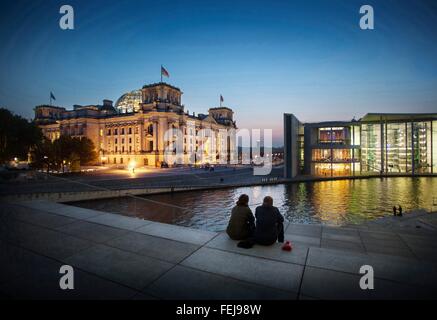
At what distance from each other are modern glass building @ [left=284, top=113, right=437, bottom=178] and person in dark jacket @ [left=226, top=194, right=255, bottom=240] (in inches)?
2095

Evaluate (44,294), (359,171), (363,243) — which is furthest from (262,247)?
(359,171)

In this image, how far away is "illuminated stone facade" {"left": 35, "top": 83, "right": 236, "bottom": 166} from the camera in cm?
9169

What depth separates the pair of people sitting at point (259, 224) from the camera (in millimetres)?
6082

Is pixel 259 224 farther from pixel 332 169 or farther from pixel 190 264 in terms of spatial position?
pixel 332 169

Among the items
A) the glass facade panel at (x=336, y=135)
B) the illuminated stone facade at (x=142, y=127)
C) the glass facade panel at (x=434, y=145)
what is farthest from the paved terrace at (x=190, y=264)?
the illuminated stone facade at (x=142, y=127)

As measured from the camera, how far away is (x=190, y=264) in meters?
5.14

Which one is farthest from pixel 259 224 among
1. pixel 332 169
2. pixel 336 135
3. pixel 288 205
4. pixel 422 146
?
pixel 422 146

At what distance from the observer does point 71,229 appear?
7.43 meters

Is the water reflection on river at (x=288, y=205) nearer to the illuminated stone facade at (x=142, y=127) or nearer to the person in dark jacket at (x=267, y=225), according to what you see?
the person in dark jacket at (x=267, y=225)

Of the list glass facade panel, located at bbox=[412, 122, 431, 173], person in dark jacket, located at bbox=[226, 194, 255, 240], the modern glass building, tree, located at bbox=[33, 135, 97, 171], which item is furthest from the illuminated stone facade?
person in dark jacket, located at bbox=[226, 194, 255, 240]

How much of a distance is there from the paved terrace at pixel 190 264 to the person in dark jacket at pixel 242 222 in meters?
0.38

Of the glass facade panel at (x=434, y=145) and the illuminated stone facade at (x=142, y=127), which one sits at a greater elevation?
the illuminated stone facade at (x=142, y=127)

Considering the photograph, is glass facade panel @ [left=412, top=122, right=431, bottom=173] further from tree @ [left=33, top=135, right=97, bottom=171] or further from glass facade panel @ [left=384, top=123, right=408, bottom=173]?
tree @ [left=33, top=135, right=97, bottom=171]

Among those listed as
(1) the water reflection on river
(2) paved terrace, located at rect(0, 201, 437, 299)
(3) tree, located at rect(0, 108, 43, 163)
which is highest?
(3) tree, located at rect(0, 108, 43, 163)
